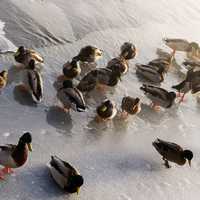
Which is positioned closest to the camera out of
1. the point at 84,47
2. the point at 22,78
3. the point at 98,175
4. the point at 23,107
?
the point at 98,175

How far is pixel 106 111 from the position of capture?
21.7 ft

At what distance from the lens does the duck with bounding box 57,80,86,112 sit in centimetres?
656

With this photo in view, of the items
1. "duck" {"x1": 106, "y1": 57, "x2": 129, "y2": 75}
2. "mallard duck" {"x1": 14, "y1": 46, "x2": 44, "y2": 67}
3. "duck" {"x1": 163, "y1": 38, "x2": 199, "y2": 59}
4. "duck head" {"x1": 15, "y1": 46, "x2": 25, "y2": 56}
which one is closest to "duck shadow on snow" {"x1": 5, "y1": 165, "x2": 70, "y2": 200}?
"mallard duck" {"x1": 14, "y1": 46, "x2": 44, "y2": 67}

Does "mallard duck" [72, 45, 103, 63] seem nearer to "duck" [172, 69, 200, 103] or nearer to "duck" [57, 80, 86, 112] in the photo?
"duck" [57, 80, 86, 112]

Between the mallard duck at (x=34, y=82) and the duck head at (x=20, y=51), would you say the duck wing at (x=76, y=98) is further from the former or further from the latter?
the duck head at (x=20, y=51)

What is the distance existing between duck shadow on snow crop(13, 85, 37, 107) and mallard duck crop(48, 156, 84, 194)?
4.42 ft

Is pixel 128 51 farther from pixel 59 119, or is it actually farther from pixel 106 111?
pixel 59 119

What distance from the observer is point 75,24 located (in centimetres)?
905

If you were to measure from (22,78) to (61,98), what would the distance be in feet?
2.25

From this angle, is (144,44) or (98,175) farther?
(144,44)

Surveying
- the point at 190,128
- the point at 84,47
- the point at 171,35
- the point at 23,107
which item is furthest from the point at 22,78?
the point at 171,35

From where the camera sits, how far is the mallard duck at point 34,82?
6.61 metres

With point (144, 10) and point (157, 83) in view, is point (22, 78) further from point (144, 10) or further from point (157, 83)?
point (144, 10)

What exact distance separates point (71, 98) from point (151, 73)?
1.92m
